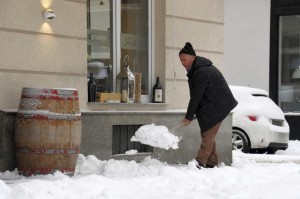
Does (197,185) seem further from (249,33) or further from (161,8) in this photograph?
(249,33)

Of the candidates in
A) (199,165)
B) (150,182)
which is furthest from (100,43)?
(150,182)

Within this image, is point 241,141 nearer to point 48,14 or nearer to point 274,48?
point 274,48

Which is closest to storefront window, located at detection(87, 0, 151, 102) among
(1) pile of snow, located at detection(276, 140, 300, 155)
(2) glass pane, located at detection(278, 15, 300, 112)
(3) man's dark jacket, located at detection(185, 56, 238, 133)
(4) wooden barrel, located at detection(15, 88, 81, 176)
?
(3) man's dark jacket, located at detection(185, 56, 238, 133)

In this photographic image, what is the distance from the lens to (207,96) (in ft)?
26.7

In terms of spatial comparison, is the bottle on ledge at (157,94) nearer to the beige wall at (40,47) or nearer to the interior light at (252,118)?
the beige wall at (40,47)

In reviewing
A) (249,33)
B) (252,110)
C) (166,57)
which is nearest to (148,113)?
(166,57)

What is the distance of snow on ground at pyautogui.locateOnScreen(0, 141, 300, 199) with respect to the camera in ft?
18.8

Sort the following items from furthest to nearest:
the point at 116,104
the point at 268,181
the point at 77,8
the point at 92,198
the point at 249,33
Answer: the point at 249,33
the point at 116,104
the point at 77,8
the point at 268,181
the point at 92,198

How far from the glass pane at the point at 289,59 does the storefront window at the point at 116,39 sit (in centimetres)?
837

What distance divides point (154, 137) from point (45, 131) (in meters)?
1.71

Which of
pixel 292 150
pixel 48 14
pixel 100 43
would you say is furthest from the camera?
pixel 292 150

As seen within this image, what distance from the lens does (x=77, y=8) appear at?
8.09 m

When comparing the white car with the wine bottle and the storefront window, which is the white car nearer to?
the storefront window

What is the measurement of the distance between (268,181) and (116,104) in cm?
252
